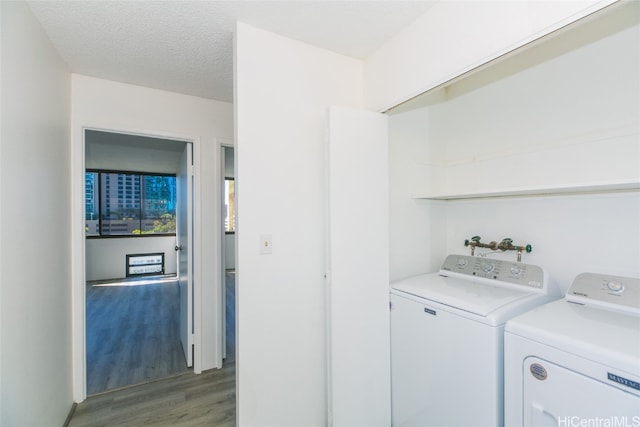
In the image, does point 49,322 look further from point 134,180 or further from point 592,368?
point 134,180

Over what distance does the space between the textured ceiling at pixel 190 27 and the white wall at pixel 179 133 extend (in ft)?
0.84

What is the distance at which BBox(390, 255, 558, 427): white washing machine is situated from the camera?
4.18 ft

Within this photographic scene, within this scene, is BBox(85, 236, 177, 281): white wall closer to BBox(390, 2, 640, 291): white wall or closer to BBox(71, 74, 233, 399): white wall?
BBox(71, 74, 233, 399): white wall

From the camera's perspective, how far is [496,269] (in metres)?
1.74

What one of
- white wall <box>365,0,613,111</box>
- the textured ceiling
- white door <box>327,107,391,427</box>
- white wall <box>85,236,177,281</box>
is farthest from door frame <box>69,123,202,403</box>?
white wall <box>85,236,177,281</box>

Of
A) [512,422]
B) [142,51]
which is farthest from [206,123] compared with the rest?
[512,422]

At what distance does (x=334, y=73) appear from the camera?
189 cm

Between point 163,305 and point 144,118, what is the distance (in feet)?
10.1

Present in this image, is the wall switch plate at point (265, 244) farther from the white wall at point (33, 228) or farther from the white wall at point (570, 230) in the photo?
the white wall at point (570, 230)

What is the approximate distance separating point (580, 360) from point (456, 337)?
482mm

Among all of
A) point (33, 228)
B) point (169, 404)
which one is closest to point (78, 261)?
point (33, 228)

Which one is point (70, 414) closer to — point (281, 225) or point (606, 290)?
point (281, 225)

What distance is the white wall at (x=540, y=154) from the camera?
4.52 feet

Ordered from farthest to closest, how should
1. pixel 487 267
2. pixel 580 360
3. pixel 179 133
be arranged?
pixel 179 133
pixel 487 267
pixel 580 360
